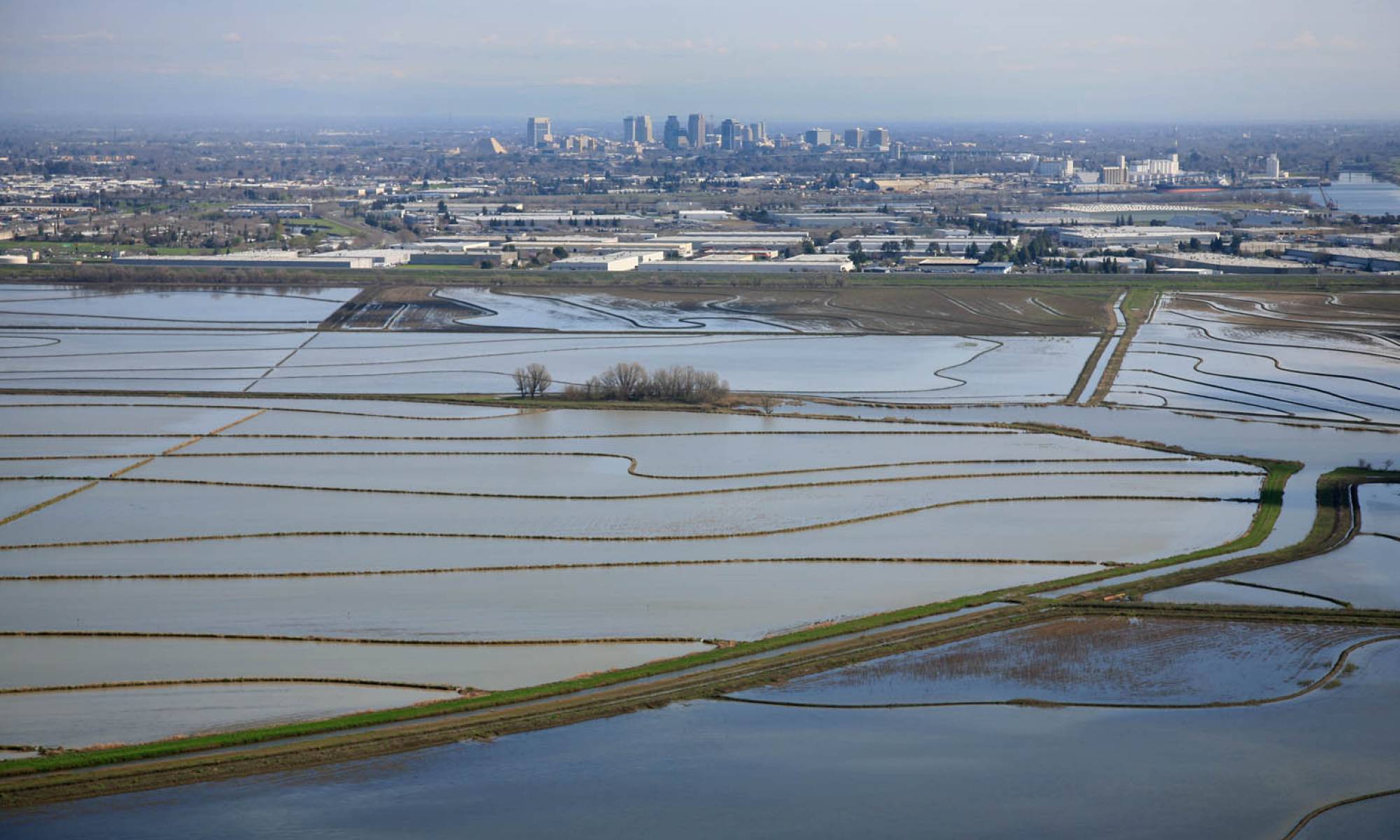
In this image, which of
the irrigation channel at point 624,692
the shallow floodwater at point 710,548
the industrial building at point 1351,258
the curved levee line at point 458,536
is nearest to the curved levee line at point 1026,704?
the irrigation channel at point 624,692

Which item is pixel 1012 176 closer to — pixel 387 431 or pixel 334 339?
pixel 334 339

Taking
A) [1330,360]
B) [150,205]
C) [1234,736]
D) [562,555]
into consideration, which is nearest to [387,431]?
[562,555]

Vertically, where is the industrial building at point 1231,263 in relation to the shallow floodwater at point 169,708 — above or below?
above

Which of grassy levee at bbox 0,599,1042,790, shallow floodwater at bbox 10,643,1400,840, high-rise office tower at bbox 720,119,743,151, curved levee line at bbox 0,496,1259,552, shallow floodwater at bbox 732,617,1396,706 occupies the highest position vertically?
high-rise office tower at bbox 720,119,743,151

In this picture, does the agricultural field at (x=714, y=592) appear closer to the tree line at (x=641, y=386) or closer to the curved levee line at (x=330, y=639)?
the curved levee line at (x=330, y=639)

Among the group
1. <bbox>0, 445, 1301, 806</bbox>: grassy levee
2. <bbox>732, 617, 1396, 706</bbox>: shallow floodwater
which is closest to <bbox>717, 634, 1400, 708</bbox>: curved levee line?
<bbox>732, 617, 1396, 706</bbox>: shallow floodwater

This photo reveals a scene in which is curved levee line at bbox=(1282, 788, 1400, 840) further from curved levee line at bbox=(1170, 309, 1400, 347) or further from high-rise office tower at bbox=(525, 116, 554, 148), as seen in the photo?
high-rise office tower at bbox=(525, 116, 554, 148)
